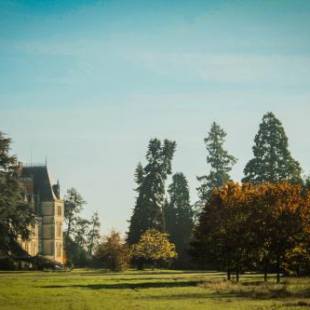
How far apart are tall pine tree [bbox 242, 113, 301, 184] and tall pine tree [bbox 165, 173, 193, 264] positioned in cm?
2109

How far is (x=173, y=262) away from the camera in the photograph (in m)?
96.6

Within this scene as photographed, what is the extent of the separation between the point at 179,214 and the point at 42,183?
895 inches

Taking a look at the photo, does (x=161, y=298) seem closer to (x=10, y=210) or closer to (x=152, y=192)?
(x=10, y=210)

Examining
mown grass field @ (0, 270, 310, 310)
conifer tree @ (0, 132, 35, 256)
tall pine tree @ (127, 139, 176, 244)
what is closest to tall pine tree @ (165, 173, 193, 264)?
tall pine tree @ (127, 139, 176, 244)

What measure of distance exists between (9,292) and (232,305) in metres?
13.3

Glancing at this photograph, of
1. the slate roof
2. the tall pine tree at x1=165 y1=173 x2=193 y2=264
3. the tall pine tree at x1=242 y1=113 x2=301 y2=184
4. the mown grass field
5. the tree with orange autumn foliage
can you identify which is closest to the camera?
the mown grass field

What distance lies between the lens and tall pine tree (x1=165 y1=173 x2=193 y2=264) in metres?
105

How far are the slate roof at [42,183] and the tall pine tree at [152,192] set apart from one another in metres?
15.0

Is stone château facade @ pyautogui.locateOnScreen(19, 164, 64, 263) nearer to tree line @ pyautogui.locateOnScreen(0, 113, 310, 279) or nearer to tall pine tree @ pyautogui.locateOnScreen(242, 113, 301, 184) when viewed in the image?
tree line @ pyautogui.locateOnScreen(0, 113, 310, 279)

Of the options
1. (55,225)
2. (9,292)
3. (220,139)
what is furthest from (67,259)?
(9,292)

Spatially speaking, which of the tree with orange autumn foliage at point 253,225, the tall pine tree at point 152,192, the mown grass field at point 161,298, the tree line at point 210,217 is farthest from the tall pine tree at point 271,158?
the mown grass field at point 161,298

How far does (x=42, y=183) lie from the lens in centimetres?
10350

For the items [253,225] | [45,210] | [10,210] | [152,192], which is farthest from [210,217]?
[45,210]

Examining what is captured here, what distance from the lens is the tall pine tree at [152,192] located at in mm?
94250
